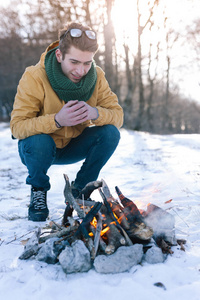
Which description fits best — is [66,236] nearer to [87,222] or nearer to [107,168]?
[87,222]

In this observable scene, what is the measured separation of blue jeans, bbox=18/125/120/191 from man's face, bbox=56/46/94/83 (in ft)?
1.94

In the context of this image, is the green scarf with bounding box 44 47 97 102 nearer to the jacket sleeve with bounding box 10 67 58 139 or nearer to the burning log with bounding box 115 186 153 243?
the jacket sleeve with bounding box 10 67 58 139

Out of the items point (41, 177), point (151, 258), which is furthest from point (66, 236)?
point (41, 177)

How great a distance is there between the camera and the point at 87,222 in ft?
6.08

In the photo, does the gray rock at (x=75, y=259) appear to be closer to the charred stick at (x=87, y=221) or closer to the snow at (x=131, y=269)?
the snow at (x=131, y=269)

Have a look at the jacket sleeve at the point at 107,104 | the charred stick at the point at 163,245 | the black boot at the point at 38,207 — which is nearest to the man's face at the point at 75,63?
the jacket sleeve at the point at 107,104

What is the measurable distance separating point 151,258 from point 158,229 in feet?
0.95

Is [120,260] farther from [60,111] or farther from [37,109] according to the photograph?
[37,109]

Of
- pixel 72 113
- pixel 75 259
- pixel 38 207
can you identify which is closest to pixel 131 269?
pixel 75 259

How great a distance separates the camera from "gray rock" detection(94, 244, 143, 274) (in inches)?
63.3

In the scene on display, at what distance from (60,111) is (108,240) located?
118 centimetres

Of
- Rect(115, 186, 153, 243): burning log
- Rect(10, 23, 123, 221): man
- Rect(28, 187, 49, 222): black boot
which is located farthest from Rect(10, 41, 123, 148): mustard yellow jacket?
Rect(115, 186, 153, 243): burning log

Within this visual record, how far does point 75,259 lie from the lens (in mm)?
1633

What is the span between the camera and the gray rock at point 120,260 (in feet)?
5.27
